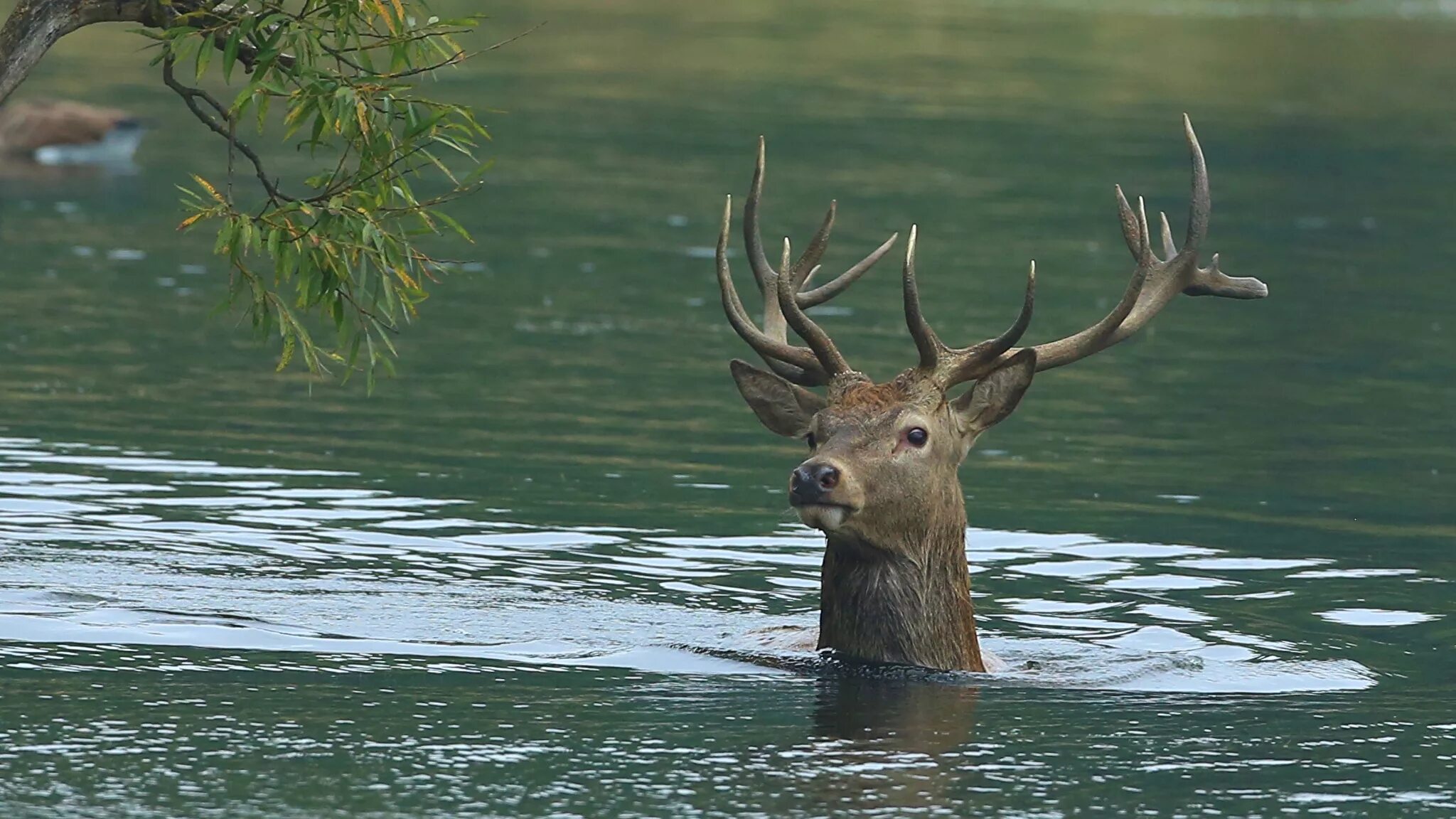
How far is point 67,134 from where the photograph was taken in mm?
32719

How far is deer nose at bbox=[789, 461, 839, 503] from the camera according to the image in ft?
35.8

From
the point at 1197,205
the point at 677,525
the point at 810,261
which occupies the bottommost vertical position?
the point at 677,525

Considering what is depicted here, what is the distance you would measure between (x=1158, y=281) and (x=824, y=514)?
99.8 inches

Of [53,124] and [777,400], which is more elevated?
[53,124]

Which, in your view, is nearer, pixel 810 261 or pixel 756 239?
pixel 756 239

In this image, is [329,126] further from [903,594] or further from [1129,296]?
[1129,296]

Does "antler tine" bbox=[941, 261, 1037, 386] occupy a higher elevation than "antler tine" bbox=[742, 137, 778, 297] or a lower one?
lower

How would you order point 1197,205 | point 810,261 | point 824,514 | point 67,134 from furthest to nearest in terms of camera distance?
1. point 67,134
2. point 810,261
3. point 1197,205
4. point 824,514

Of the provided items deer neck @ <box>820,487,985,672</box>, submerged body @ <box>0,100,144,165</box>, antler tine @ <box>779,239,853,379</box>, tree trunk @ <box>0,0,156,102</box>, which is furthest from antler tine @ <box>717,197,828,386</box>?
submerged body @ <box>0,100,144,165</box>

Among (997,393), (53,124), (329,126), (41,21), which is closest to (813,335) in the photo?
(997,393)

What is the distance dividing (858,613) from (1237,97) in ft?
126

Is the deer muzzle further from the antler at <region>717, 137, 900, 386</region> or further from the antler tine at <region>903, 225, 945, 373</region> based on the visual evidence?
the antler at <region>717, 137, 900, 386</region>

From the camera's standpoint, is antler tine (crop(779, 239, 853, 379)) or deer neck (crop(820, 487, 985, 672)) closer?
deer neck (crop(820, 487, 985, 672))

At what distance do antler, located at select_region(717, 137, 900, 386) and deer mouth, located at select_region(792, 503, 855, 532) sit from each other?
93 centimetres
